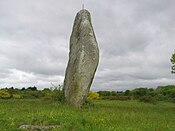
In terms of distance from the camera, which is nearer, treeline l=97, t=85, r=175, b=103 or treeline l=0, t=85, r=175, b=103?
treeline l=0, t=85, r=175, b=103

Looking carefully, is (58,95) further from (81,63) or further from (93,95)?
(93,95)

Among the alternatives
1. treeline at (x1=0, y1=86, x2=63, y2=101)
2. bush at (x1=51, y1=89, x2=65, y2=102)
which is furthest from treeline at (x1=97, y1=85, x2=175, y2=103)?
bush at (x1=51, y1=89, x2=65, y2=102)

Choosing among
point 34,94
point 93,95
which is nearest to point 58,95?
point 34,94

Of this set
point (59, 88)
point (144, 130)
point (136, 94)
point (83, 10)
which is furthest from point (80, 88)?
point (136, 94)

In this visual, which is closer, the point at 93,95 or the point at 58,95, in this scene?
the point at 58,95

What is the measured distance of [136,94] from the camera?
53312 mm

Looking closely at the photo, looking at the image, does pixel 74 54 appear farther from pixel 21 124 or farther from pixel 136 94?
pixel 136 94

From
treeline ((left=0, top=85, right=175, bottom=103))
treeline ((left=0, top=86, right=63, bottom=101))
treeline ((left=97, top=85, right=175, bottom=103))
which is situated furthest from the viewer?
treeline ((left=97, top=85, right=175, bottom=103))

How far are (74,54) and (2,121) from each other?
1320 centimetres

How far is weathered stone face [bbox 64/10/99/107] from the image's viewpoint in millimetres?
26641

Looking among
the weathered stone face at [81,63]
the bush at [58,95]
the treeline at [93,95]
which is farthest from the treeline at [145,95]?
the weathered stone face at [81,63]

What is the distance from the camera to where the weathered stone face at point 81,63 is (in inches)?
1049

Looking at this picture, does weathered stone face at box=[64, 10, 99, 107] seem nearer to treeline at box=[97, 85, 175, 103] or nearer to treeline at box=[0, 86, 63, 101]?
treeline at box=[0, 86, 63, 101]

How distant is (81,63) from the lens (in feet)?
88.4
